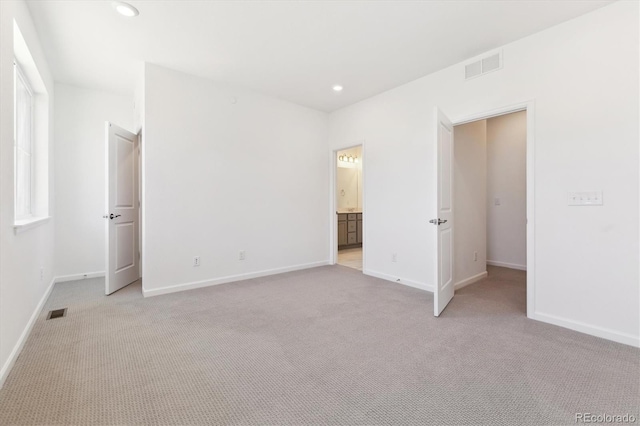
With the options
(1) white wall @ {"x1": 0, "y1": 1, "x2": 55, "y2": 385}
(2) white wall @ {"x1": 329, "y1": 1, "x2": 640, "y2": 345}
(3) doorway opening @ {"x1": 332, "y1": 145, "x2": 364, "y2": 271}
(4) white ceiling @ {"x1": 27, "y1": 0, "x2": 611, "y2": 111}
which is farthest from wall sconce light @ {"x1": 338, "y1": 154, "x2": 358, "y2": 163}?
(1) white wall @ {"x1": 0, "y1": 1, "x2": 55, "y2": 385}

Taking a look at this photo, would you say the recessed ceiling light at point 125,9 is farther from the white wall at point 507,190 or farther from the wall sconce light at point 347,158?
the wall sconce light at point 347,158

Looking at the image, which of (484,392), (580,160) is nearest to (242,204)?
(484,392)

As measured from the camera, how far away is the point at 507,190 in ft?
16.5

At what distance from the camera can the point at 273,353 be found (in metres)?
2.15

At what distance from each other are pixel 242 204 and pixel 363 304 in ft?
7.16

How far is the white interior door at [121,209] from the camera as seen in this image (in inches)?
140

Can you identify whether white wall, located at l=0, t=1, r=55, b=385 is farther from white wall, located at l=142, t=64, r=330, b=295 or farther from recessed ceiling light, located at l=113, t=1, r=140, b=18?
white wall, located at l=142, t=64, r=330, b=295

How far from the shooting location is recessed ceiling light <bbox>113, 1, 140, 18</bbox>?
2.39 m

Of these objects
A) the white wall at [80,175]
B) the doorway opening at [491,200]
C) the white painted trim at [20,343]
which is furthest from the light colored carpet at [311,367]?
the white wall at [80,175]

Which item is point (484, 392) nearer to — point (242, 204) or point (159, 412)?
point (159, 412)

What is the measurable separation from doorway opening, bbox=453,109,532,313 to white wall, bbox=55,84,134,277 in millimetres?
5025

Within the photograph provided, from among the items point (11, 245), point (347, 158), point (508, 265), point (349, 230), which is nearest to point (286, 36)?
point (11, 245)

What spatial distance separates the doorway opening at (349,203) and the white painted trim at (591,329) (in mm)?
3818

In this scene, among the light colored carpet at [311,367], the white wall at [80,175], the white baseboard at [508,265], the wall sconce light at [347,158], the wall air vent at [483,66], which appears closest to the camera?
the light colored carpet at [311,367]
